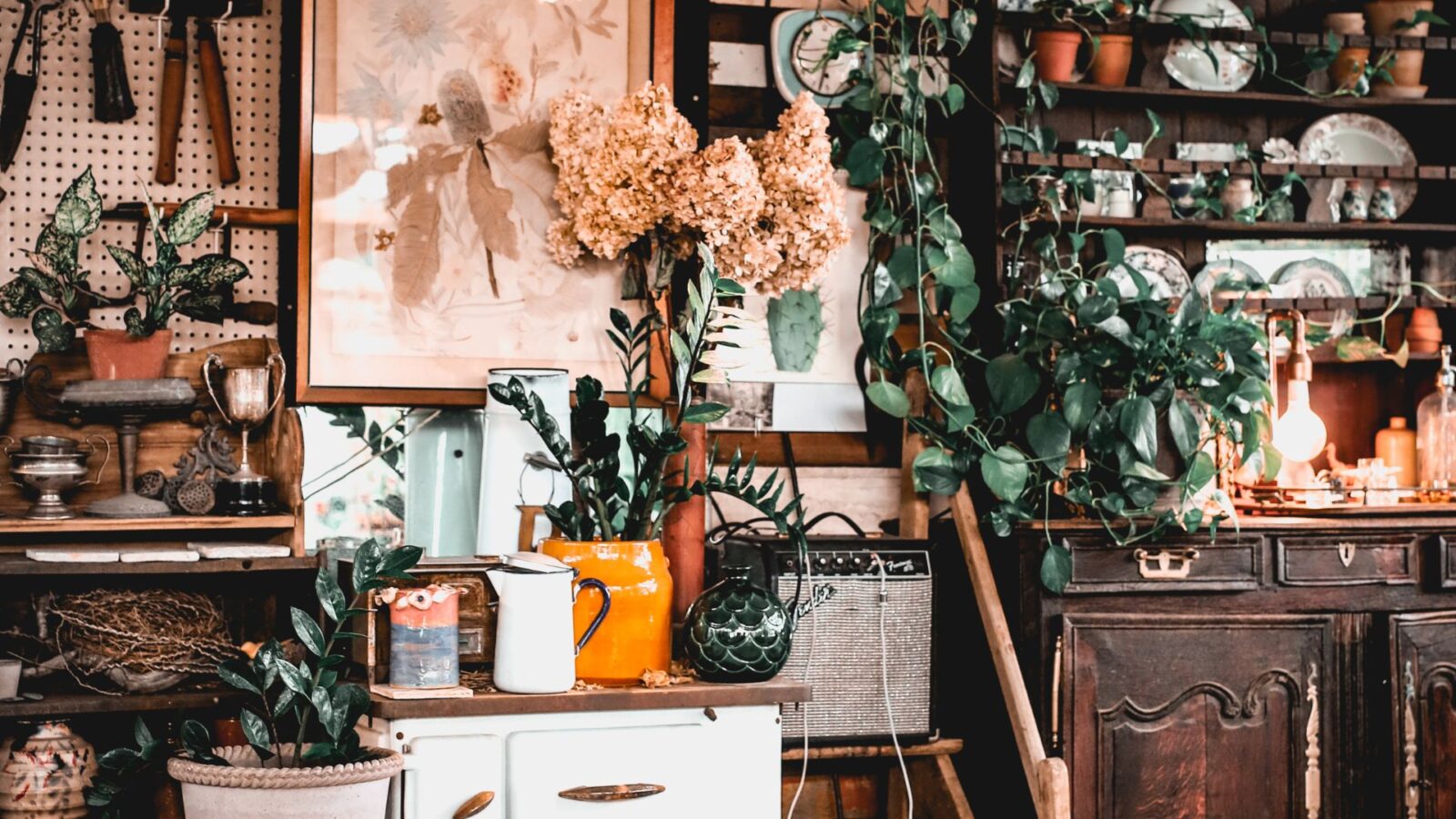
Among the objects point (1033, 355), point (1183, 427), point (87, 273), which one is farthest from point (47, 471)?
point (1183, 427)

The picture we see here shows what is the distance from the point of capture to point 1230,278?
11.2ft

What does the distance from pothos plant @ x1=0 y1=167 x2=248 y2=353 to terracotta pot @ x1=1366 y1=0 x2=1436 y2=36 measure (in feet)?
9.14

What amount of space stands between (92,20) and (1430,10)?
10.3ft

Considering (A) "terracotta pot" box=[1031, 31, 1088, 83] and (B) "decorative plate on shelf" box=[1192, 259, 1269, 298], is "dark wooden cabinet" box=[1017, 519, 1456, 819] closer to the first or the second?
(B) "decorative plate on shelf" box=[1192, 259, 1269, 298]

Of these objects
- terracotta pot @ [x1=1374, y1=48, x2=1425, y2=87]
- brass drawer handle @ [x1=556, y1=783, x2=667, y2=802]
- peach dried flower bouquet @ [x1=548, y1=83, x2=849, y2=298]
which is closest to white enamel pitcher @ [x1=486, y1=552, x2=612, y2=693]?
brass drawer handle @ [x1=556, y1=783, x2=667, y2=802]

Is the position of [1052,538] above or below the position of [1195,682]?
above

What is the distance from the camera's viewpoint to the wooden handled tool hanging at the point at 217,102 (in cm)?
280

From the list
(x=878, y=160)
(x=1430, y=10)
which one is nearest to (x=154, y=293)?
(x=878, y=160)

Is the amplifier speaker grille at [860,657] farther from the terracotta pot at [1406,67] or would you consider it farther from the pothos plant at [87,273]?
the terracotta pot at [1406,67]

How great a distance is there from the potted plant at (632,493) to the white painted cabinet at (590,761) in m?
0.13

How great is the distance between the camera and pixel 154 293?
2592 millimetres

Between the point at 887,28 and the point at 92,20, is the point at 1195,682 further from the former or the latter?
the point at 92,20

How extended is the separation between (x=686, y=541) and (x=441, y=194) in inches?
33.4

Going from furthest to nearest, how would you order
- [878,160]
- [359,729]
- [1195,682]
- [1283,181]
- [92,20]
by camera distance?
[1283,181] < [878,160] < [1195,682] < [92,20] < [359,729]
